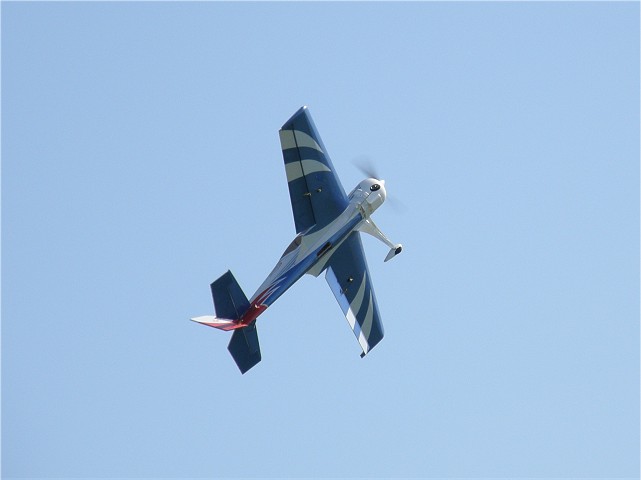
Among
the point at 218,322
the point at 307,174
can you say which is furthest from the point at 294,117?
the point at 218,322

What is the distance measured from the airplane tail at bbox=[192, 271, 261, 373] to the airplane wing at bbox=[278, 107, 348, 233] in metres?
2.80

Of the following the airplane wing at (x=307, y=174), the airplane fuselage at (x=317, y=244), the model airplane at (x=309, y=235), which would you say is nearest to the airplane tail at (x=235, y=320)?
the model airplane at (x=309, y=235)

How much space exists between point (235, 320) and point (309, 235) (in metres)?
3.22

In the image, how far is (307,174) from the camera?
38.8 m

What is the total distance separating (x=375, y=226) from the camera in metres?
39.8

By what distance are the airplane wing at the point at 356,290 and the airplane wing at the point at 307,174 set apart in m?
1.39

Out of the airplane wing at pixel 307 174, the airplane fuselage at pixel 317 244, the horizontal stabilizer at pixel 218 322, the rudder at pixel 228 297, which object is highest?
the airplane wing at pixel 307 174

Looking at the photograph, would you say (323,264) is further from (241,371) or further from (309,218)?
(241,371)

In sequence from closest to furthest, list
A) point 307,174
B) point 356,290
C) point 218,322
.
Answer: point 218,322 < point 307,174 < point 356,290

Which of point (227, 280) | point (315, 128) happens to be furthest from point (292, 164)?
point (227, 280)

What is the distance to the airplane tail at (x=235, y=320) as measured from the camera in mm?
37125

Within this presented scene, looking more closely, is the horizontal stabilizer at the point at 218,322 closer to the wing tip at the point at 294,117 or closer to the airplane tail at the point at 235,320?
the airplane tail at the point at 235,320

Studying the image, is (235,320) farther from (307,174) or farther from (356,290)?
(356,290)

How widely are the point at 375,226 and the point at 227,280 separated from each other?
473cm
